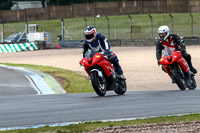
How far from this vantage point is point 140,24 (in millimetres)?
64812

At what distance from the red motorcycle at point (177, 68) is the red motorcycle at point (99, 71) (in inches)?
74.9

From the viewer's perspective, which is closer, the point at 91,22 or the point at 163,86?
the point at 163,86

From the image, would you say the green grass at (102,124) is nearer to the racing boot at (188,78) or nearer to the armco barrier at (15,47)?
the racing boot at (188,78)

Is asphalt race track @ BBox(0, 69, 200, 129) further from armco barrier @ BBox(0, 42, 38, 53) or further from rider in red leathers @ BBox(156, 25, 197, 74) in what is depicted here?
armco barrier @ BBox(0, 42, 38, 53)

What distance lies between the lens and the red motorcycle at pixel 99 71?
1248 centimetres

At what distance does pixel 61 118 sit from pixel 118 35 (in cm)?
4832

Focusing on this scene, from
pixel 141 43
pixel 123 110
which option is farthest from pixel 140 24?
pixel 123 110

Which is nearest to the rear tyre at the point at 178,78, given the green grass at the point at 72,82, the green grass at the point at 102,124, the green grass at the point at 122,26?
the green grass at the point at 72,82

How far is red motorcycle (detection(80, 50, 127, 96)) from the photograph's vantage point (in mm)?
12484

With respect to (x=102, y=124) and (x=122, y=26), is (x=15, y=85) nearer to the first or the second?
(x=102, y=124)

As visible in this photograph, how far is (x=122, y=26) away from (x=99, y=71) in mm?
51160

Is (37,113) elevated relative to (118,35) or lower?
elevated

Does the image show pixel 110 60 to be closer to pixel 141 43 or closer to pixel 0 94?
pixel 0 94

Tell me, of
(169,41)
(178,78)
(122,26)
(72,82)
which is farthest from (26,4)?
(178,78)
